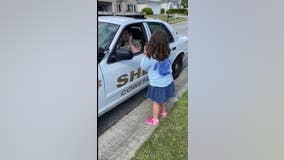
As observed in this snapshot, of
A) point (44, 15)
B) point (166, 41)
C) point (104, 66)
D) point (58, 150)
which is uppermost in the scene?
point (44, 15)

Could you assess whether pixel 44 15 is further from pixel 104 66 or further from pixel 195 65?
pixel 195 65

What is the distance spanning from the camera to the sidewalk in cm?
125

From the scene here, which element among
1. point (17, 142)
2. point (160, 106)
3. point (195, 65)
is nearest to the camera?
point (17, 142)

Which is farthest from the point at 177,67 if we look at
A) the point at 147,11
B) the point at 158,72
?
the point at 147,11

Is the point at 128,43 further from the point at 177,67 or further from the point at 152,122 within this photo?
the point at 152,122

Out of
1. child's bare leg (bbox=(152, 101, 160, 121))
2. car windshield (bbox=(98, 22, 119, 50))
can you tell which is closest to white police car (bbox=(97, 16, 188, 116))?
car windshield (bbox=(98, 22, 119, 50))

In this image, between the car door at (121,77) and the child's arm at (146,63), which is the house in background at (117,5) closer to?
the car door at (121,77)

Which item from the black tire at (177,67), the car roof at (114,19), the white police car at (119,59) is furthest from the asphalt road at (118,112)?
the car roof at (114,19)

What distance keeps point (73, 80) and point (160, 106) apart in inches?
16.8

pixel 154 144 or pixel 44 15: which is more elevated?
pixel 44 15

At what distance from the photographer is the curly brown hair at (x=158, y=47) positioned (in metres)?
1.24

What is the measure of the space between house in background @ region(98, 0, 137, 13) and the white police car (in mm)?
37

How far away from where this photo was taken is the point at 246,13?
110 cm

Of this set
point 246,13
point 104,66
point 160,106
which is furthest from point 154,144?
point 246,13
